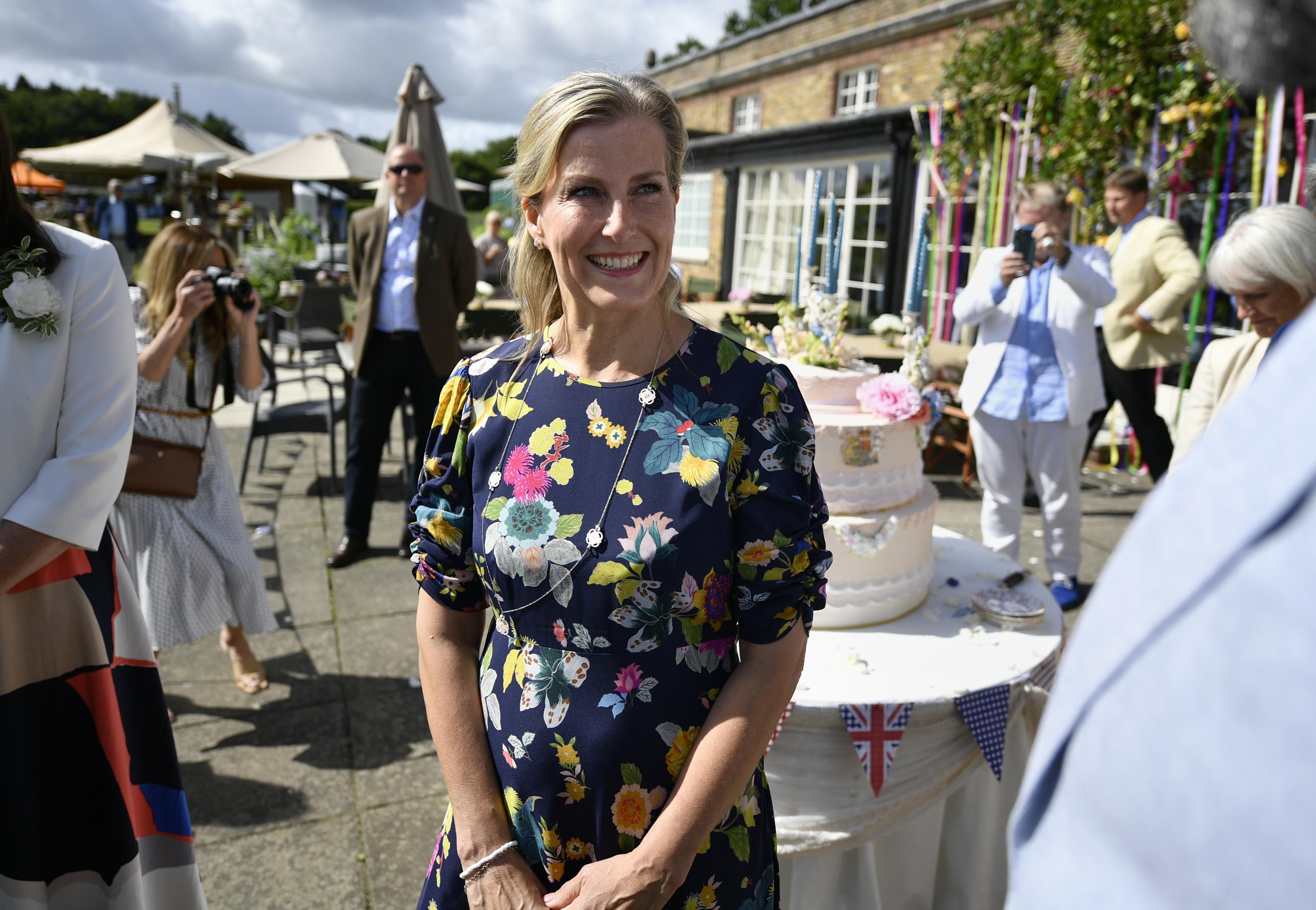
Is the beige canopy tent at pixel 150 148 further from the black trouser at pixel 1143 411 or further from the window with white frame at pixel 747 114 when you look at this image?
the black trouser at pixel 1143 411

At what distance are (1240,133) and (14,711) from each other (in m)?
7.91

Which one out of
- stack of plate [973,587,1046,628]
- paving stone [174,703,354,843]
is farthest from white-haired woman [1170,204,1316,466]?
paving stone [174,703,354,843]

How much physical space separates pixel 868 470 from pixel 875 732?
29.3 inches

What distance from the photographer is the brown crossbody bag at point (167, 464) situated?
299cm

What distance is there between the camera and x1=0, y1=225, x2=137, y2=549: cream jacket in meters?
1.63

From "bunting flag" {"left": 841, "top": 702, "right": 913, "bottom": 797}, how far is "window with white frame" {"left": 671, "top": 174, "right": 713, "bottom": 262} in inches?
637

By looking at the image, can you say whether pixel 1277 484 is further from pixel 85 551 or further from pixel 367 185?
pixel 367 185

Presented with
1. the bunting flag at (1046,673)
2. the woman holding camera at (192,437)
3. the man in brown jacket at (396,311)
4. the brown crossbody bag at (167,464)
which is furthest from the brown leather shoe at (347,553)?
the bunting flag at (1046,673)

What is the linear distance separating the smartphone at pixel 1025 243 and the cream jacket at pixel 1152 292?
1818 millimetres

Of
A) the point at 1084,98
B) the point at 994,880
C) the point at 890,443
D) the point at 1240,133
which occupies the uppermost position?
the point at 1084,98

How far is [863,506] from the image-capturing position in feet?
8.02

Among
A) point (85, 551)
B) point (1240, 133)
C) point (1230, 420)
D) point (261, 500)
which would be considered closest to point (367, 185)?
point (261, 500)

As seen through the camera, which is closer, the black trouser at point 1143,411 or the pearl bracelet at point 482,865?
the pearl bracelet at point 482,865

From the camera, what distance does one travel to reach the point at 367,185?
16.7 metres
